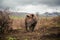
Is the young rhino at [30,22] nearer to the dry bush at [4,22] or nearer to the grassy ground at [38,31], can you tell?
the grassy ground at [38,31]

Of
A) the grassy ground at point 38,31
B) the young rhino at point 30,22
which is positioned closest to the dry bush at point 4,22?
the grassy ground at point 38,31

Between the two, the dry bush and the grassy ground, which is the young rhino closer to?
the grassy ground

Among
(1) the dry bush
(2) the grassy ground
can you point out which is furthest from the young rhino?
(1) the dry bush

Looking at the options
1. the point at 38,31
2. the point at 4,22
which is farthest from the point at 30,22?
the point at 4,22

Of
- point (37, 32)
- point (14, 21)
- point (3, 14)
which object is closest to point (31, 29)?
point (37, 32)

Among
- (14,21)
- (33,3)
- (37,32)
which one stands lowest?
(37,32)

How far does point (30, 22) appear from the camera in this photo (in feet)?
12.4

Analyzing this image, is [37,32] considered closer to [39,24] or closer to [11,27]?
[39,24]

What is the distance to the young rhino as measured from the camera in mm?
3694

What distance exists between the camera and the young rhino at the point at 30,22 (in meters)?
3.69

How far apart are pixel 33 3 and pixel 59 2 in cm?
54

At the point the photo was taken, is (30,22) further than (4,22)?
Yes

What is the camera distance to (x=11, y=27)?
3.67m

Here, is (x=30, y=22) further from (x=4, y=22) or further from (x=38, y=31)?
(x=4, y=22)
